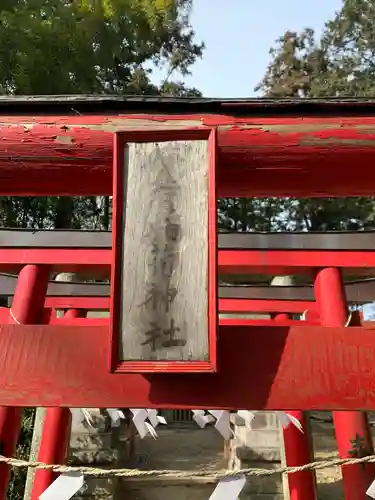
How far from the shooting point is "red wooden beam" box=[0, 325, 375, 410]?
5.52 ft

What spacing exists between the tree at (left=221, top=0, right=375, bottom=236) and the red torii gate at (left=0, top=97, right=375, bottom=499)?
59.4ft

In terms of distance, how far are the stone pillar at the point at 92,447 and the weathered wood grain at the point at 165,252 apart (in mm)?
4476

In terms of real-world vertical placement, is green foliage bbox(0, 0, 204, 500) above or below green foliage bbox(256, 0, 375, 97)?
below

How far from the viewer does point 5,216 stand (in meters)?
13.8

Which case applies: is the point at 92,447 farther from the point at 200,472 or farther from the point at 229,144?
the point at 229,144

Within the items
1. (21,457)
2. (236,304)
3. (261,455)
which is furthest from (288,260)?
(21,457)

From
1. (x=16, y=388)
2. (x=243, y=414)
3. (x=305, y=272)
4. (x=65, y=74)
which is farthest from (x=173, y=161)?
(x=65, y=74)

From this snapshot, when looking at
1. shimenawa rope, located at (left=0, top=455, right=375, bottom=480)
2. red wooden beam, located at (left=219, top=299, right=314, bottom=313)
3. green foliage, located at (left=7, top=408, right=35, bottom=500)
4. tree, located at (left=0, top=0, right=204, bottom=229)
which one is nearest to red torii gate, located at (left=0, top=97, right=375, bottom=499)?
shimenawa rope, located at (left=0, top=455, right=375, bottom=480)

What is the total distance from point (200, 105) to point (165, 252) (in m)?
0.60

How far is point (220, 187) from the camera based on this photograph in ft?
6.75

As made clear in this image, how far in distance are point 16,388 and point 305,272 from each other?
3044 millimetres

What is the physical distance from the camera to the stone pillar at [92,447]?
615 centimetres

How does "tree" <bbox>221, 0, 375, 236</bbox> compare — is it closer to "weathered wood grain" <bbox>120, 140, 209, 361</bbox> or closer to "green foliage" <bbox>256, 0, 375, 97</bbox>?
"green foliage" <bbox>256, 0, 375, 97</bbox>

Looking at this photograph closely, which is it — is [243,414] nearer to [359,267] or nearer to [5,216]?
[359,267]
